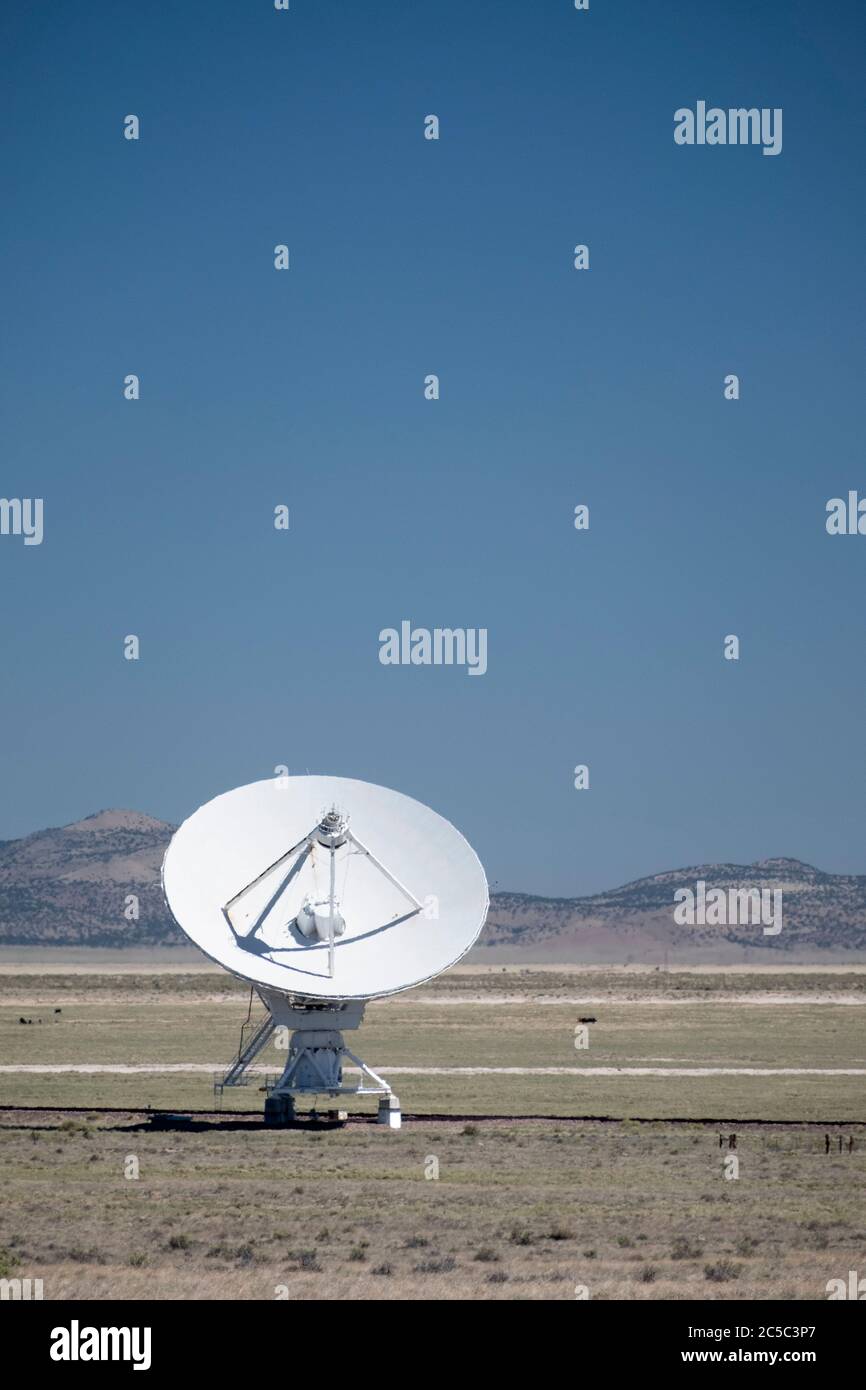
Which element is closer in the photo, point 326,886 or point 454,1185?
point 454,1185

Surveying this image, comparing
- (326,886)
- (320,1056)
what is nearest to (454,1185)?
(320,1056)

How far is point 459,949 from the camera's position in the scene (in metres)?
50.1

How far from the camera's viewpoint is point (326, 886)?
51656 mm

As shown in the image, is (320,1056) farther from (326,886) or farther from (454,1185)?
(454,1185)

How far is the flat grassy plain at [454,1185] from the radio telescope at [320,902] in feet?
9.53

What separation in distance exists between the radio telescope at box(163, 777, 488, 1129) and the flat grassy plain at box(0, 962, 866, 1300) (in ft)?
9.53

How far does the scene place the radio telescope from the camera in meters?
48.8

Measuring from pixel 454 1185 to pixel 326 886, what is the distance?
15182 mm

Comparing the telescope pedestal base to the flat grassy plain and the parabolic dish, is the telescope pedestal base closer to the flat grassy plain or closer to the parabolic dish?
the flat grassy plain

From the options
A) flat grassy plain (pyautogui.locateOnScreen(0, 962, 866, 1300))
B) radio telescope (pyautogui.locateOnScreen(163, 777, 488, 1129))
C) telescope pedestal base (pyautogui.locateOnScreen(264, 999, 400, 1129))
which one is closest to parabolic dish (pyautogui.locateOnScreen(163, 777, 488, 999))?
radio telescope (pyautogui.locateOnScreen(163, 777, 488, 1129))
